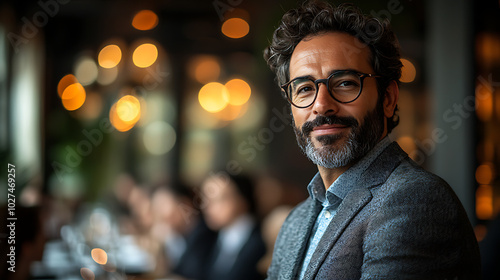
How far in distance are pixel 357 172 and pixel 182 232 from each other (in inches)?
142

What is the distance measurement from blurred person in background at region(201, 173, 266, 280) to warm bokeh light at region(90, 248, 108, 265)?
830 mm

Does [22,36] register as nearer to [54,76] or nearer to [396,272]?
[54,76]

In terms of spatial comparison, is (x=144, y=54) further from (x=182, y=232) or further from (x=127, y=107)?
(x=182, y=232)

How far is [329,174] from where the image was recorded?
3.86ft

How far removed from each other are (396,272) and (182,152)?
7478 mm

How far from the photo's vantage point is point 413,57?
474 centimetres

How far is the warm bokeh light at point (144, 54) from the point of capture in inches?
211

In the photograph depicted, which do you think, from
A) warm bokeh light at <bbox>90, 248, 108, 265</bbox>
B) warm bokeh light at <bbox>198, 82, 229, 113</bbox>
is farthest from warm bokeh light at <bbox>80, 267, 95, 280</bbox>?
warm bokeh light at <bbox>198, 82, 229, 113</bbox>

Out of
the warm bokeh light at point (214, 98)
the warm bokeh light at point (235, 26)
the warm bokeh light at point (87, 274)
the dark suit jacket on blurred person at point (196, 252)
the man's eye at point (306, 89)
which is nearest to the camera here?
the man's eye at point (306, 89)

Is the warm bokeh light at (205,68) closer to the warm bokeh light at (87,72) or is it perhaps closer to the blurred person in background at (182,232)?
the warm bokeh light at (87,72)

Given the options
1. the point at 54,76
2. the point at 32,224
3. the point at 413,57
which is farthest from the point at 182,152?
the point at 32,224

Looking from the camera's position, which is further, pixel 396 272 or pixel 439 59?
pixel 439 59

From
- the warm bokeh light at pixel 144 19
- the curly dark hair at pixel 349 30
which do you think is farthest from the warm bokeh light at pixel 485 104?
the warm bokeh light at pixel 144 19

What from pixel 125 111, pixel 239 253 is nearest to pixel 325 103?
pixel 239 253
